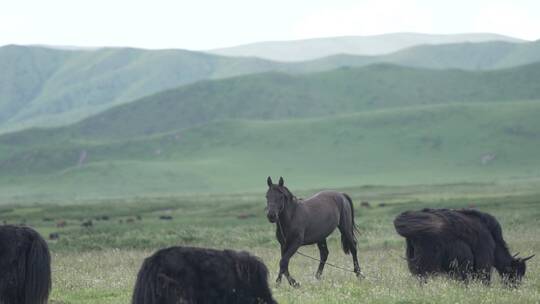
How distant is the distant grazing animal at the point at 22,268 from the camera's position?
11.0 meters

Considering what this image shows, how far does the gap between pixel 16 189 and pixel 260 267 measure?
110921 millimetres

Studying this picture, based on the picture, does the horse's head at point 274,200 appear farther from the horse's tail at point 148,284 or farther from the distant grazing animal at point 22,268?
the horse's tail at point 148,284

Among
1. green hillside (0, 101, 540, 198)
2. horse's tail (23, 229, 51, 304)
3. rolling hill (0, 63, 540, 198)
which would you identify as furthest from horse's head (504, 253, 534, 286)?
rolling hill (0, 63, 540, 198)

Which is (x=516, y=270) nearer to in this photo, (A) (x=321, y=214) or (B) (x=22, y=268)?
(A) (x=321, y=214)

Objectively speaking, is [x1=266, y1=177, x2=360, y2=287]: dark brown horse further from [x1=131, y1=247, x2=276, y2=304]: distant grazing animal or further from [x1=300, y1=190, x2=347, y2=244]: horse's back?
[x1=131, y1=247, x2=276, y2=304]: distant grazing animal

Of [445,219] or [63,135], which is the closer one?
[445,219]

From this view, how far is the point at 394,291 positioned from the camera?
12.9 metres

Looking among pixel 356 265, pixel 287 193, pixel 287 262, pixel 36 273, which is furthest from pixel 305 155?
pixel 36 273

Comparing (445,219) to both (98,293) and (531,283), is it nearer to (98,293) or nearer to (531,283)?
(531,283)

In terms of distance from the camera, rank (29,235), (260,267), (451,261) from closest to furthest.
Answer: (260,267)
(29,235)
(451,261)

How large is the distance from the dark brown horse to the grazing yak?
2.04 metres

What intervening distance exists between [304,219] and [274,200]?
1283mm

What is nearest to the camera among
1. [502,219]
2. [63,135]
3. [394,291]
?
[394,291]

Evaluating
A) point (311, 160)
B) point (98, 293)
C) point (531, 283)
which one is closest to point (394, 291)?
point (531, 283)
